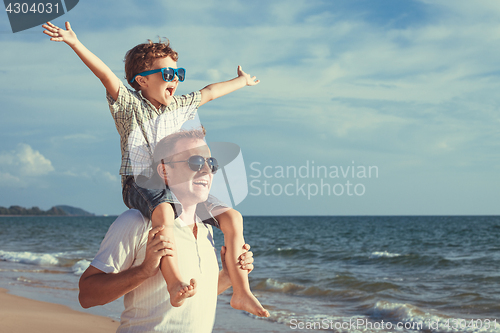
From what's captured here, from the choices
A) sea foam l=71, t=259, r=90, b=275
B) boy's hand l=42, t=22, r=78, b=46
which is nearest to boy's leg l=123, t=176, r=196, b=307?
boy's hand l=42, t=22, r=78, b=46

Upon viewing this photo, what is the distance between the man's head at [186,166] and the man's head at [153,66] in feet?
2.30

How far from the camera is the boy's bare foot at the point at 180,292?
5.94ft

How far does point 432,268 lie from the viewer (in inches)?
588

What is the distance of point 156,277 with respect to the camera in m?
1.98

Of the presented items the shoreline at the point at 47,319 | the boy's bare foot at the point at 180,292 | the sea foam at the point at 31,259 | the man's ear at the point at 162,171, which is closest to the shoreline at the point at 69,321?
the shoreline at the point at 47,319

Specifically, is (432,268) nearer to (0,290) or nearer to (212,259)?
(0,290)

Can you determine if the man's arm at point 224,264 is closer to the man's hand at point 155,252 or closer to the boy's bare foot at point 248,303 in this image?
the boy's bare foot at point 248,303

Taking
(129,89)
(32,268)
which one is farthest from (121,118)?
(32,268)

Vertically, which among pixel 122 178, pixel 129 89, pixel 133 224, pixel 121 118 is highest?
pixel 129 89

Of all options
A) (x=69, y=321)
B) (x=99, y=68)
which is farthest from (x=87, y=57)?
(x=69, y=321)

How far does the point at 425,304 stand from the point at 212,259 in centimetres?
830

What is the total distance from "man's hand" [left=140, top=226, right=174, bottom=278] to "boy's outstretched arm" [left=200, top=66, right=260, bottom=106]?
1480 millimetres

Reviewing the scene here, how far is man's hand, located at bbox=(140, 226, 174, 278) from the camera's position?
5.87 ft

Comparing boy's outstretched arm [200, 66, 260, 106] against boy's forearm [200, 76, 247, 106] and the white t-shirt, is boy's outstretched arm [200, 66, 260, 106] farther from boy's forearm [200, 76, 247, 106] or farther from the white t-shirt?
the white t-shirt
